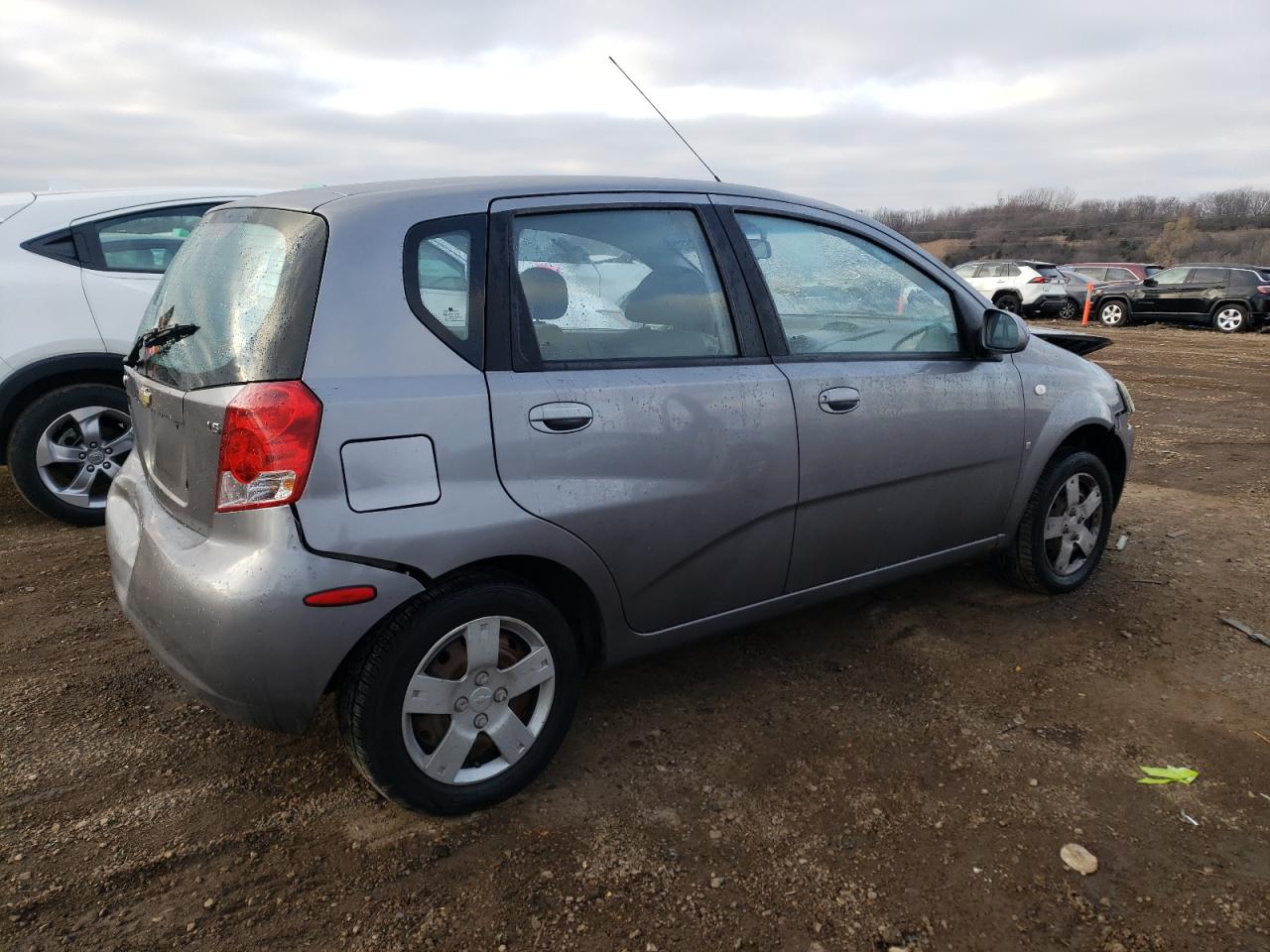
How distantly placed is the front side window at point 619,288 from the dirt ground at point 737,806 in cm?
122

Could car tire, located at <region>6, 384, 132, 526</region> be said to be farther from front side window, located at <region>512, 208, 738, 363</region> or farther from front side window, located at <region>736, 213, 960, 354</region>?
front side window, located at <region>736, 213, 960, 354</region>

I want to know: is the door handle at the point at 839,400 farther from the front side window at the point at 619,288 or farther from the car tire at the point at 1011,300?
the car tire at the point at 1011,300

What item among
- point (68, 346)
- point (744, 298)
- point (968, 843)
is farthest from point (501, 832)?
point (68, 346)

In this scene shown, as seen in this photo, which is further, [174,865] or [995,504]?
[995,504]

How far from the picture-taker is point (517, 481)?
2359mm

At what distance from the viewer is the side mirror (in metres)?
3.39

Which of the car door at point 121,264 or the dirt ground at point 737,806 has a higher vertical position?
the car door at point 121,264

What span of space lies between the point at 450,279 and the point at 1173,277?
22.4 m

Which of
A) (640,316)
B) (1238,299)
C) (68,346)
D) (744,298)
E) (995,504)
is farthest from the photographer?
(1238,299)

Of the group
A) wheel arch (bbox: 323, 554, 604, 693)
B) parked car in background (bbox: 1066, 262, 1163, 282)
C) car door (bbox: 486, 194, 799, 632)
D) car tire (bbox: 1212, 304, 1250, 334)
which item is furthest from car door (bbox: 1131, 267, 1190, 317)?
wheel arch (bbox: 323, 554, 604, 693)

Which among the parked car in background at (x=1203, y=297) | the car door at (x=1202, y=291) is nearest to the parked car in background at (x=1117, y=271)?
the parked car in background at (x=1203, y=297)

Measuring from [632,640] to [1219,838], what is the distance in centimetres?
164

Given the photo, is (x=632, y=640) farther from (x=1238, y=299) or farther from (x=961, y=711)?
(x=1238, y=299)

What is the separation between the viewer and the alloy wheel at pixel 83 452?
4.83 metres
